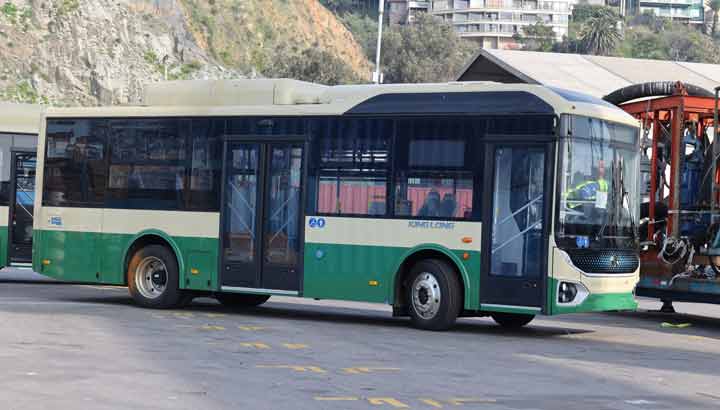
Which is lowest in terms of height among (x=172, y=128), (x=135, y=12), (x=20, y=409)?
(x=20, y=409)

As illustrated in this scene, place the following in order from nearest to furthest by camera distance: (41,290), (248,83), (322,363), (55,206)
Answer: (322,363), (248,83), (55,206), (41,290)

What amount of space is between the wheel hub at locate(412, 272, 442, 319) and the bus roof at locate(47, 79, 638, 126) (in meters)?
2.23

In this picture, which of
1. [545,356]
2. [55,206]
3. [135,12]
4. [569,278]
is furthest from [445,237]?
[135,12]

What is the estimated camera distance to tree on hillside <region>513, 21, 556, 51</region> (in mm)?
184350

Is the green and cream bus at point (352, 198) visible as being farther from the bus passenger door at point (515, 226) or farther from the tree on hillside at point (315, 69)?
the tree on hillside at point (315, 69)

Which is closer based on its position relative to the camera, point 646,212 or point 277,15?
point 646,212

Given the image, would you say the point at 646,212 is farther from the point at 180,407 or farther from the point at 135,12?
the point at 135,12

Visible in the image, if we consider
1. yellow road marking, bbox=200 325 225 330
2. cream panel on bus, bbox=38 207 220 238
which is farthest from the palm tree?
yellow road marking, bbox=200 325 225 330

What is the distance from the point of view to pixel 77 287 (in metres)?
25.8

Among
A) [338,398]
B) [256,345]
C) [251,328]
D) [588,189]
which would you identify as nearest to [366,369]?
[338,398]

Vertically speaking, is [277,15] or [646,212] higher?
[277,15]

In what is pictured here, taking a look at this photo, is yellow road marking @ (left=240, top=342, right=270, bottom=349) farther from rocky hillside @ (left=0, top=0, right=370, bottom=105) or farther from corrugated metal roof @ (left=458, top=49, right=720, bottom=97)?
rocky hillside @ (left=0, top=0, right=370, bottom=105)

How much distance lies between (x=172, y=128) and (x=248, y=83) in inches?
54.7

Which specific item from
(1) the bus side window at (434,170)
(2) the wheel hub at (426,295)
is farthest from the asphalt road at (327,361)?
(1) the bus side window at (434,170)
